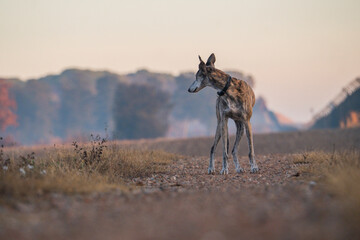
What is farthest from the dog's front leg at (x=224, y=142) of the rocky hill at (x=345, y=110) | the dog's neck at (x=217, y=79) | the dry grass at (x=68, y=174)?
the rocky hill at (x=345, y=110)

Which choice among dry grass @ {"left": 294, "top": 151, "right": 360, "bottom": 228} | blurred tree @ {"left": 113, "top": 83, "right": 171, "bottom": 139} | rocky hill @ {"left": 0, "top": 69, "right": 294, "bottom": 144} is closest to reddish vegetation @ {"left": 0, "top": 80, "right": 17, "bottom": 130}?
rocky hill @ {"left": 0, "top": 69, "right": 294, "bottom": 144}

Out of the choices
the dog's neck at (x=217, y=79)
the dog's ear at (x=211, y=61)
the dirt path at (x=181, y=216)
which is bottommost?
the dirt path at (x=181, y=216)

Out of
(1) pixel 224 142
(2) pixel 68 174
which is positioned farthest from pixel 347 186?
(1) pixel 224 142

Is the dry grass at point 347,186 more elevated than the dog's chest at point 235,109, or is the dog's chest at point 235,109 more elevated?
the dog's chest at point 235,109

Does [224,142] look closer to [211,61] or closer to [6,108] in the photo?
[211,61]

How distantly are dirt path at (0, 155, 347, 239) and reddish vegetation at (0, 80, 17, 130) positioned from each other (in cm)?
8071

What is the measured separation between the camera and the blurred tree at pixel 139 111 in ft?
227

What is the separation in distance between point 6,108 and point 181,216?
288 ft

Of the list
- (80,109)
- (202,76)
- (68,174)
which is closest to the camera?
(68,174)

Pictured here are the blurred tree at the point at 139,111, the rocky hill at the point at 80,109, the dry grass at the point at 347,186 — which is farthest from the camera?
the rocky hill at the point at 80,109

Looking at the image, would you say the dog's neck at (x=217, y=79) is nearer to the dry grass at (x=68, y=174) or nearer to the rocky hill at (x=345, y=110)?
the dry grass at (x=68, y=174)

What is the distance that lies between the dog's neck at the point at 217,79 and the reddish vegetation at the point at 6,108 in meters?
76.7

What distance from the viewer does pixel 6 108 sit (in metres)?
87.2

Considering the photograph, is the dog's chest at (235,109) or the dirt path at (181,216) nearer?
the dirt path at (181,216)
